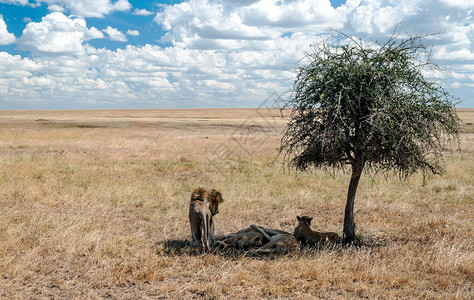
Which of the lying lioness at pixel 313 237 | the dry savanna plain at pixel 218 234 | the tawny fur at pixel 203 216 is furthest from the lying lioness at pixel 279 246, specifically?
the tawny fur at pixel 203 216

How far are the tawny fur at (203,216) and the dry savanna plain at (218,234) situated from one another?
0.29 m

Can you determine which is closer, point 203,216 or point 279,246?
point 203,216

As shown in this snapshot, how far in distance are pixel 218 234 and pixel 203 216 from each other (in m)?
1.84

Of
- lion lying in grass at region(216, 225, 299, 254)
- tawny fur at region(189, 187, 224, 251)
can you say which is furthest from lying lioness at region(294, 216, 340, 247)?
tawny fur at region(189, 187, 224, 251)

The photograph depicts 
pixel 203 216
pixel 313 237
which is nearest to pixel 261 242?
pixel 313 237

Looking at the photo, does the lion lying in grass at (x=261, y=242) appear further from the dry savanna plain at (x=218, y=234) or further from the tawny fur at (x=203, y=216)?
the tawny fur at (x=203, y=216)

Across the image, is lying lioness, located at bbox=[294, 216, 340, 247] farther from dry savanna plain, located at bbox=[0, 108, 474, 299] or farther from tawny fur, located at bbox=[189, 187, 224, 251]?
tawny fur, located at bbox=[189, 187, 224, 251]

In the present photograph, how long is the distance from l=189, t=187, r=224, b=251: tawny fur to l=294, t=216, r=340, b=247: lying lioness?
74.3 inches

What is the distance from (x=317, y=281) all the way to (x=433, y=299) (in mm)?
1673

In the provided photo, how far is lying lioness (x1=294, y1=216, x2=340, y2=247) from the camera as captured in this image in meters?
7.65

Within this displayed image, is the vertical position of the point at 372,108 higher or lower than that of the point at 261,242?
higher

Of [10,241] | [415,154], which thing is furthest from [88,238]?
[415,154]

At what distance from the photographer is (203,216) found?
698 centimetres

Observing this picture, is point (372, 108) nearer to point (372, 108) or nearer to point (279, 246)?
point (372, 108)
